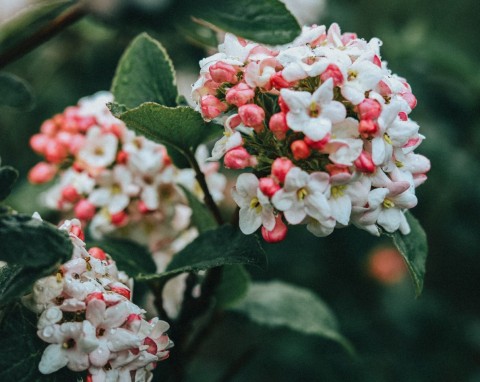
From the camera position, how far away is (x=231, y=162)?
784mm

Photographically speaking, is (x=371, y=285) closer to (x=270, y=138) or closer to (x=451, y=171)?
(x=451, y=171)

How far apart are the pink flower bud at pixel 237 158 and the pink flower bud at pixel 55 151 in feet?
1.53

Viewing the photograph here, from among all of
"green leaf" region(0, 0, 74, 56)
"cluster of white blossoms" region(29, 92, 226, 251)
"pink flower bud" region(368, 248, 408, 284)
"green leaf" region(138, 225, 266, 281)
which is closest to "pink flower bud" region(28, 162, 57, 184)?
"cluster of white blossoms" region(29, 92, 226, 251)

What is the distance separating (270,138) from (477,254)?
1351mm

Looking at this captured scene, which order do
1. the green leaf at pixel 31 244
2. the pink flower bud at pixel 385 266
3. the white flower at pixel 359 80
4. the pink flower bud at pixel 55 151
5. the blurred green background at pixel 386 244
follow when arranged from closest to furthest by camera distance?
the green leaf at pixel 31 244 → the white flower at pixel 359 80 → the pink flower bud at pixel 55 151 → the blurred green background at pixel 386 244 → the pink flower bud at pixel 385 266

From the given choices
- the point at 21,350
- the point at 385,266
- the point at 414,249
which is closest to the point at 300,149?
the point at 414,249

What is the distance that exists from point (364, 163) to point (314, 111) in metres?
Result: 0.08

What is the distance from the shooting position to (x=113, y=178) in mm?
1136

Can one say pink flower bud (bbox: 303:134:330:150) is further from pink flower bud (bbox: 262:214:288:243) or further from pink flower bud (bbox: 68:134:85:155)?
pink flower bud (bbox: 68:134:85:155)

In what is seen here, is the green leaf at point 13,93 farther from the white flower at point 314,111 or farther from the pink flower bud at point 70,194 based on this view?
the white flower at point 314,111

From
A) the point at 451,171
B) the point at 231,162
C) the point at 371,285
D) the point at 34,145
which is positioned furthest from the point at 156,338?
the point at 371,285

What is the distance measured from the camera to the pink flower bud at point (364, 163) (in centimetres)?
76

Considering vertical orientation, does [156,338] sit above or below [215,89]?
below

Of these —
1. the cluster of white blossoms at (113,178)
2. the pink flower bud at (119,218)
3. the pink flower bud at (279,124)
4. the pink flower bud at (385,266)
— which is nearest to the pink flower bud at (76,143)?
the cluster of white blossoms at (113,178)
